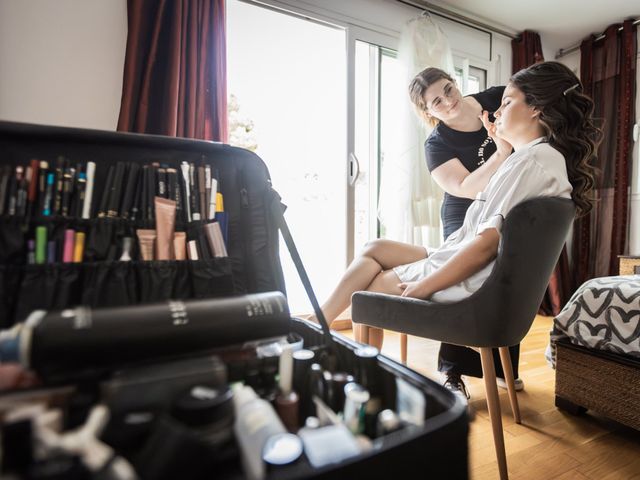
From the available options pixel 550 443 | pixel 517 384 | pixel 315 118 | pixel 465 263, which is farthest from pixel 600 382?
pixel 315 118

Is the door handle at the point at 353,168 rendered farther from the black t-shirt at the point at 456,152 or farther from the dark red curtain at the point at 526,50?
the dark red curtain at the point at 526,50

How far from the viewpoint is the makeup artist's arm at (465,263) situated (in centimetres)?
90

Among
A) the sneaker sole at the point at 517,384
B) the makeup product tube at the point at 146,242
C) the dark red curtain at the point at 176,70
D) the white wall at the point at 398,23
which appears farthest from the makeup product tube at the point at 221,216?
the white wall at the point at 398,23

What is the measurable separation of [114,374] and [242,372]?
0.43 feet

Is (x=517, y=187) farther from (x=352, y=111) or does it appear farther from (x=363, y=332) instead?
(x=352, y=111)

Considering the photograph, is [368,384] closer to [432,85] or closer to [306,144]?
[432,85]

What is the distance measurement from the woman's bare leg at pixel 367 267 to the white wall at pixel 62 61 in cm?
132

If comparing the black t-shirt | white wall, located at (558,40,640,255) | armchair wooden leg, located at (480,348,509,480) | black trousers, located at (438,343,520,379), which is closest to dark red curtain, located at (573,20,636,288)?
white wall, located at (558,40,640,255)

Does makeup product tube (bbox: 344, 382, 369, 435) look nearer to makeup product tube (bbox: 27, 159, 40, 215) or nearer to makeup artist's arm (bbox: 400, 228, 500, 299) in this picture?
makeup product tube (bbox: 27, 159, 40, 215)

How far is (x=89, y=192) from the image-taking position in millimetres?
564

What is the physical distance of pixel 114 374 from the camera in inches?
13.1

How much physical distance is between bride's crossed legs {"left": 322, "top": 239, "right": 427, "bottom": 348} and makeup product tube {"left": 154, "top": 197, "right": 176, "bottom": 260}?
2.26ft

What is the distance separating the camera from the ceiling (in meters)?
2.38

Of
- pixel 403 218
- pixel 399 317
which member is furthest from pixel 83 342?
pixel 403 218
